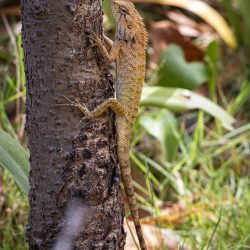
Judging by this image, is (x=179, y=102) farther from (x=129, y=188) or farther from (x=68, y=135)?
(x=68, y=135)

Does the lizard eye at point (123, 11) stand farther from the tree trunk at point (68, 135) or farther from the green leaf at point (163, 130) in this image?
the green leaf at point (163, 130)

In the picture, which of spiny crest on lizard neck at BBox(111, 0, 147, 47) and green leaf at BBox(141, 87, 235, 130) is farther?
green leaf at BBox(141, 87, 235, 130)

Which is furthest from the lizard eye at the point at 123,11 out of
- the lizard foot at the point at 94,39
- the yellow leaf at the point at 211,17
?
the yellow leaf at the point at 211,17

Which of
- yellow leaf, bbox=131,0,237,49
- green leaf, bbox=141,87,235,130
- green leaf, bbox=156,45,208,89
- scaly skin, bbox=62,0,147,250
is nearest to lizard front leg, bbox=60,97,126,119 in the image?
scaly skin, bbox=62,0,147,250

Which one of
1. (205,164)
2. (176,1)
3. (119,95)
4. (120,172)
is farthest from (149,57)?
(120,172)

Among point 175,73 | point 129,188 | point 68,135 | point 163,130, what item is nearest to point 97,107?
point 68,135

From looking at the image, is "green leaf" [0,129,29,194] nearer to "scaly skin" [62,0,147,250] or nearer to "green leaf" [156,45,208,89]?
"scaly skin" [62,0,147,250]
